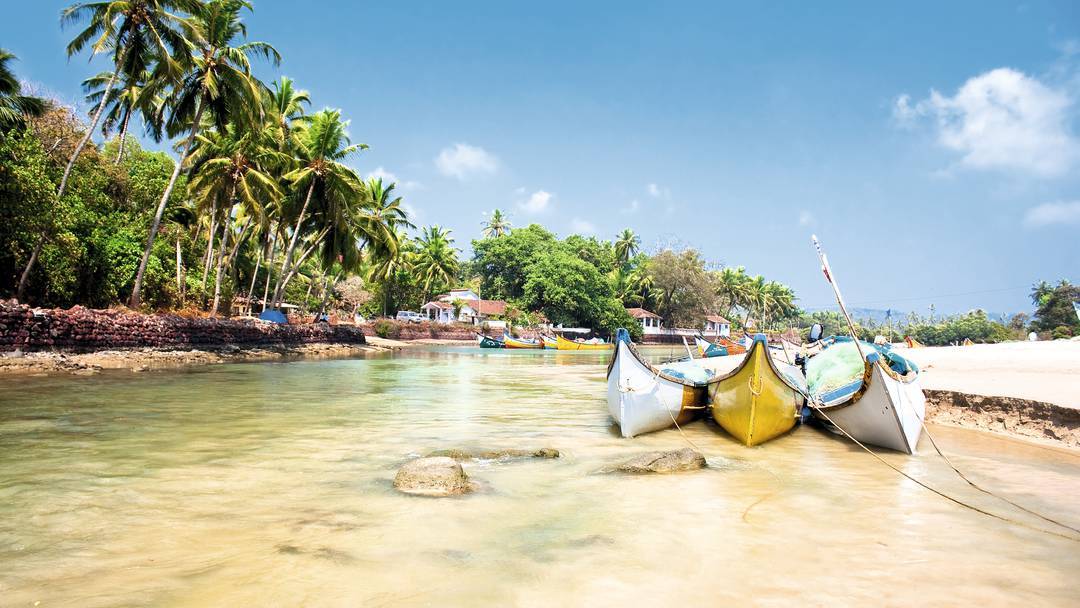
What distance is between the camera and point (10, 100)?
736 inches

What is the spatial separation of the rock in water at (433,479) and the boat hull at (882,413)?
5316mm

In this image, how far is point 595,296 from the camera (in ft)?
185

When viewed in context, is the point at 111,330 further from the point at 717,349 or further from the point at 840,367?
the point at 840,367

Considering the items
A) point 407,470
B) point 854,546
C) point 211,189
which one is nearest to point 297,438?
point 407,470

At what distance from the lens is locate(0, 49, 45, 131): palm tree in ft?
58.2

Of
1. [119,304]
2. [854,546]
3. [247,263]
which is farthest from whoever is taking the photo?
[247,263]

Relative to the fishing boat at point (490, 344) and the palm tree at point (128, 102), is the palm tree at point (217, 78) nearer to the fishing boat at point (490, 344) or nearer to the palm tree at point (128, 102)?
the palm tree at point (128, 102)

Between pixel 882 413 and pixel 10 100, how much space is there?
82.2ft

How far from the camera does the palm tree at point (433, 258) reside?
185 ft

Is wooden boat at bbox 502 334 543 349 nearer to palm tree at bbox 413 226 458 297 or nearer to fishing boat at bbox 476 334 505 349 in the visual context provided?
fishing boat at bbox 476 334 505 349

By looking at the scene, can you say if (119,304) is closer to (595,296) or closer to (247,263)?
(247,263)

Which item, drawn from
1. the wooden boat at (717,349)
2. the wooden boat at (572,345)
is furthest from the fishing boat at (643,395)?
the wooden boat at (572,345)

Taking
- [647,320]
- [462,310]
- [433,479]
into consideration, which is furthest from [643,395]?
[647,320]

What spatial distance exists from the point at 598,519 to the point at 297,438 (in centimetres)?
521
